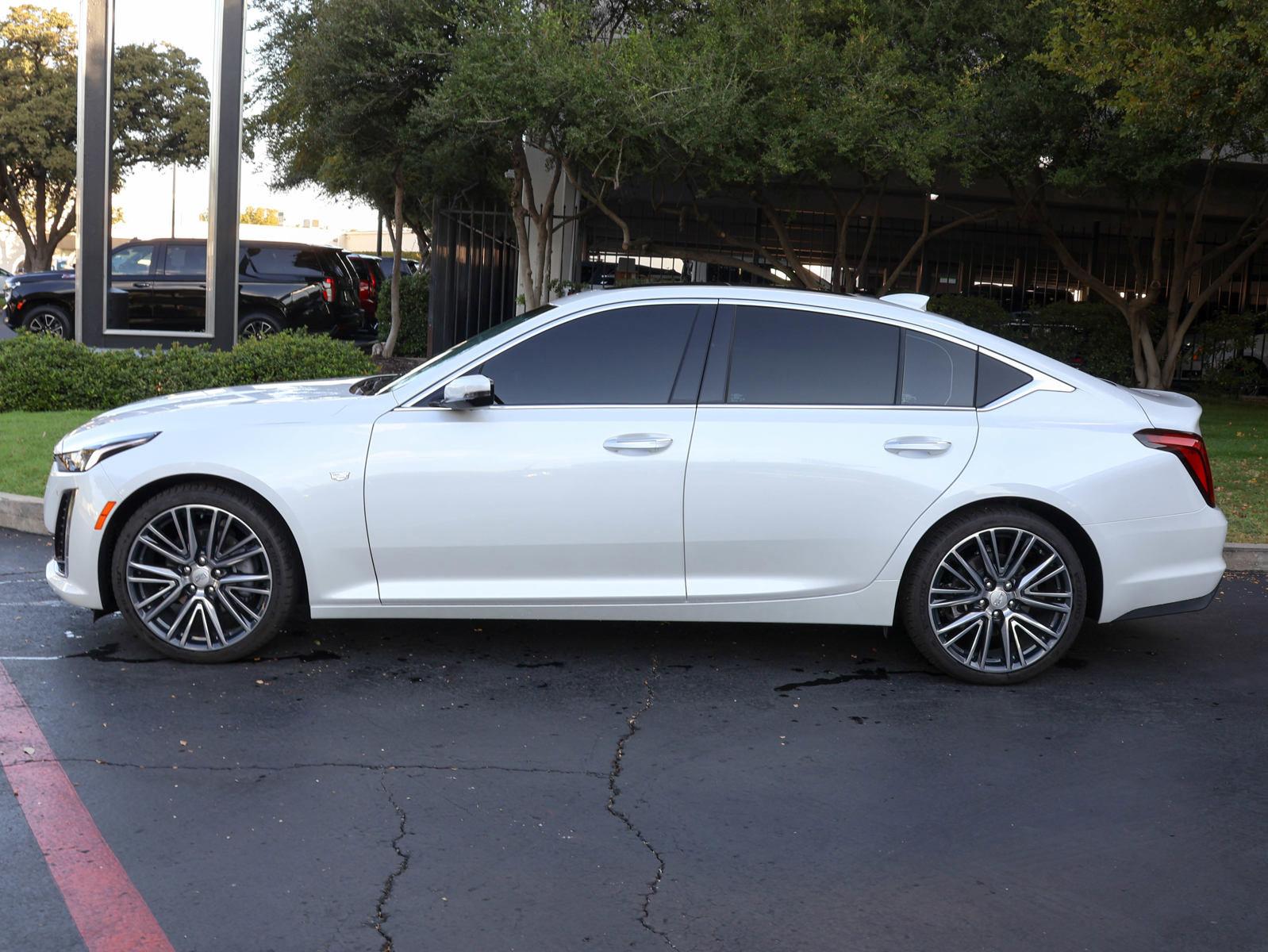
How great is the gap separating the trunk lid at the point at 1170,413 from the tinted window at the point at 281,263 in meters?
18.4

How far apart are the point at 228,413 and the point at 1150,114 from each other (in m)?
8.93

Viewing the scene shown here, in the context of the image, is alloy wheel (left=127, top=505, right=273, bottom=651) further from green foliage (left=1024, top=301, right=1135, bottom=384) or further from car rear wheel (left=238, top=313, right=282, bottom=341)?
car rear wheel (left=238, top=313, right=282, bottom=341)

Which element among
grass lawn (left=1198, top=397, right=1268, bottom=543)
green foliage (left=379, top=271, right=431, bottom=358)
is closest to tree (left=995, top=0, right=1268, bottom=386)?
grass lawn (left=1198, top=397, right=1268, bottom=543)

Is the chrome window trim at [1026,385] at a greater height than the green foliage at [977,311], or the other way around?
the green foliage at [977,311]

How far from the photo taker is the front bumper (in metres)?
5.38

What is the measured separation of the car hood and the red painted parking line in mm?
1308

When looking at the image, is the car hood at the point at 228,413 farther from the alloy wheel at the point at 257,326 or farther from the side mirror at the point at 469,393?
the alloy wheel at the point at 257,326

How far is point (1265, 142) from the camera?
13.4 m

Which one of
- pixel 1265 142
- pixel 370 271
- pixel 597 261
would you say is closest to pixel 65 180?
pixel 370 271

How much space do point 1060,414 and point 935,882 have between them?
248 centimetres

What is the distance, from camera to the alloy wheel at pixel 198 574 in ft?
17.6

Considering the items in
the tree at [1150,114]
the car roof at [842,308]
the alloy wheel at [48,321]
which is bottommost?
the alloy wheel at [48,321]

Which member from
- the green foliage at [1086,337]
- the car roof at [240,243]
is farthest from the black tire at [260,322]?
the green foliage at [1086,337]

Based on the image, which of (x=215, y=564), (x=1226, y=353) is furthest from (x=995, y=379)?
(x=1226, y=353)
